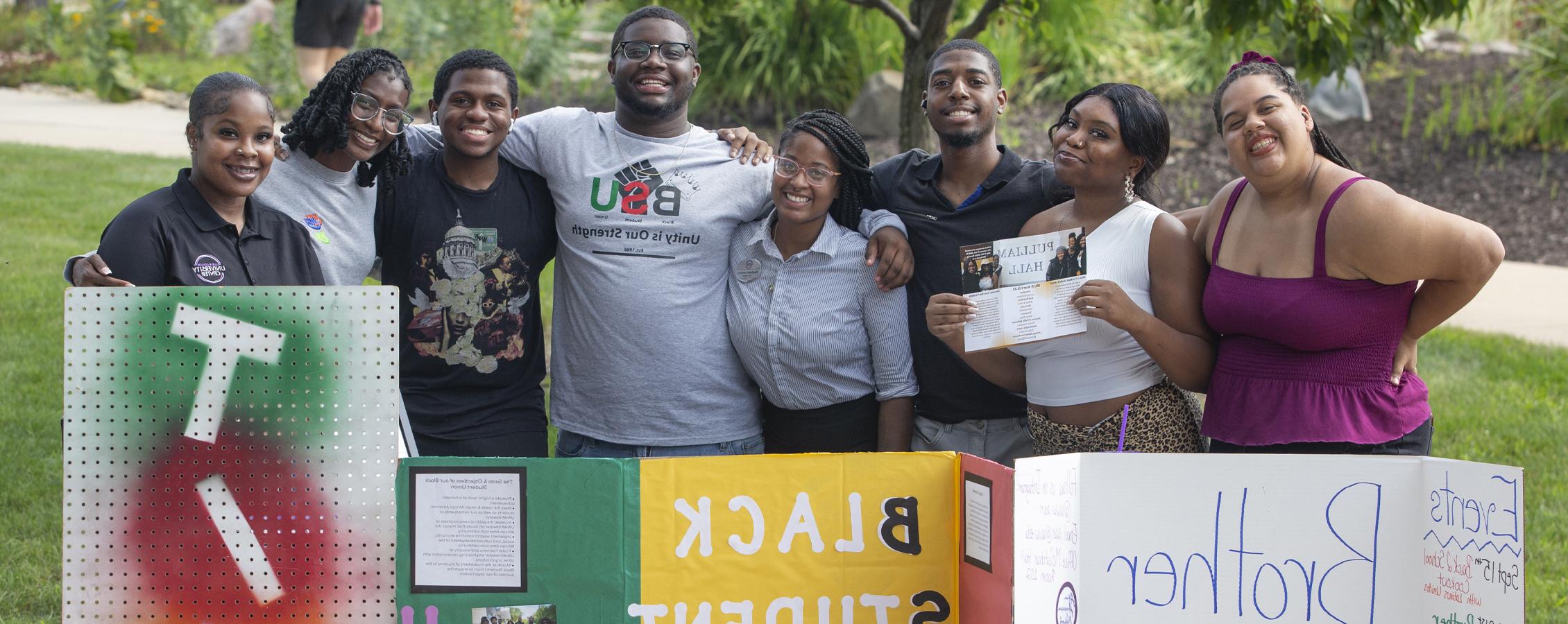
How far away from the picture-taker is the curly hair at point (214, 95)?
3.06m

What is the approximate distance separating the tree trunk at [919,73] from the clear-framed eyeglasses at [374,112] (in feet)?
8.56

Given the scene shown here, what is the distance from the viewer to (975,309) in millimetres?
3066

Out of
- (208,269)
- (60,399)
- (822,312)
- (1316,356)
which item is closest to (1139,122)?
(1316,356)

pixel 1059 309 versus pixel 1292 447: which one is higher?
pixel 1059 309

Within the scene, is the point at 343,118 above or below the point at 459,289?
above

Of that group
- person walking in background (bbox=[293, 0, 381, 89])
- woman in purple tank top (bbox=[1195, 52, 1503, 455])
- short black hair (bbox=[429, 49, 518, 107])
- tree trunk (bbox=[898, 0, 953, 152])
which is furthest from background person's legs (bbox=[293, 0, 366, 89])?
woman in purple tank top (bbox=[1195, 52, 1503, 455])

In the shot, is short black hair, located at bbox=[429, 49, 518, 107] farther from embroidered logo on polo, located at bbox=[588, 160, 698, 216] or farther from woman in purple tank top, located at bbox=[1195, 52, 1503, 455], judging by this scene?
woman in purple tank top, located at bbox=[1195, 52, 1503, 455]

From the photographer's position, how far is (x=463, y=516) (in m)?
2.67

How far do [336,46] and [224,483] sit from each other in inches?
266

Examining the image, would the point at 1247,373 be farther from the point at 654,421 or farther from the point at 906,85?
the point at 906,85

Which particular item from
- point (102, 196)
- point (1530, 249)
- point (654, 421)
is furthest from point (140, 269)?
point (1530, 249)

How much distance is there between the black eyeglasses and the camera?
144 inches

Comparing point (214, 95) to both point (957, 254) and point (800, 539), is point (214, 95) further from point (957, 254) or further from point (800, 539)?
point (957, 254)

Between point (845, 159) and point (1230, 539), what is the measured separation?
1425 millimetres
